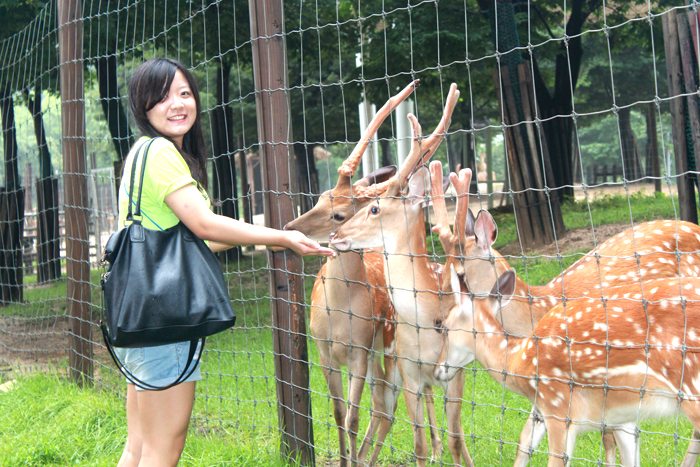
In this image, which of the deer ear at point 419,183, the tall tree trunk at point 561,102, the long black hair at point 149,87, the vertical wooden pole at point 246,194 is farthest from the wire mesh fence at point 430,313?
the tall tree trunk at point 561,102

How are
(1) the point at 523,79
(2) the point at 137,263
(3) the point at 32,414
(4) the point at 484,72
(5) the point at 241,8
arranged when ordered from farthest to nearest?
(4) the point at 484,72
(5) the point at 241,8
(1) the point at 523,79
(3) the point at 32,414
(2) the point at 137,263

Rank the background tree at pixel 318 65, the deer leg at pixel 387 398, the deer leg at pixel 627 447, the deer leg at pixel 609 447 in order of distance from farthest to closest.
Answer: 1. the background tree at pixel 318 65
2. the deer leg at pixel 387 398
3. the deer leg at pixel 609 447
4. the deer leg at pixel 627 447

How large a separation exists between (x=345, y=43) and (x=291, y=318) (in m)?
8.35

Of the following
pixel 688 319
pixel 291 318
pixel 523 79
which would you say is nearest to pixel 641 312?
pixel 688 319

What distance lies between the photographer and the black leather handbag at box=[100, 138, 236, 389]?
2172 mm

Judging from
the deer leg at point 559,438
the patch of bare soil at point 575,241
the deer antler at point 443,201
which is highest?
the deer antler at point 443,201

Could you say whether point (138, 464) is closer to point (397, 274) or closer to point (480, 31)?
point (397, 274)

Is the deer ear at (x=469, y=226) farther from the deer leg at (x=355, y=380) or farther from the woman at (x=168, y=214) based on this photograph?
the woman at (x=168, y=214)

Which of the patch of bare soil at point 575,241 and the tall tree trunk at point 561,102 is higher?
the tall tree trunk at point 561,102

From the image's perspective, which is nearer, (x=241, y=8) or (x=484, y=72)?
(x=241, y=8)

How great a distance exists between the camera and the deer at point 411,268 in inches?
127

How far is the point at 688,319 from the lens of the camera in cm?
249

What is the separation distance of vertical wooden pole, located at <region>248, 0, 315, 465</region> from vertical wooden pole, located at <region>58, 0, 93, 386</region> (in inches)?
81.3

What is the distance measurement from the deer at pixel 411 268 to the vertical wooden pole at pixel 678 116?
2.85 m
